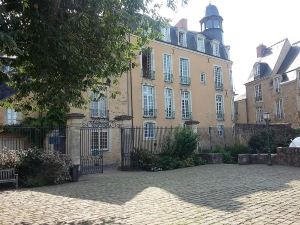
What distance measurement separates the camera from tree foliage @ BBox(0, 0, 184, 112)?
Result: 7375mm

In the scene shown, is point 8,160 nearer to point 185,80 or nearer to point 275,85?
point 185,80

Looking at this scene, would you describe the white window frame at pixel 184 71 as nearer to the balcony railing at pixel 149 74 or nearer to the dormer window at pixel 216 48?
the balcony railing at pixel 149 74

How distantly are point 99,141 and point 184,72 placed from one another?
11.6 meters

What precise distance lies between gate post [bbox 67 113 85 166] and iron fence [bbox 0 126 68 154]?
22cm

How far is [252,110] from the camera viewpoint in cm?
4466

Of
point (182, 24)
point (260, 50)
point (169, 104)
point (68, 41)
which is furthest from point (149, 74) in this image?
point (68, 41)

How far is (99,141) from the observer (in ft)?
81.5

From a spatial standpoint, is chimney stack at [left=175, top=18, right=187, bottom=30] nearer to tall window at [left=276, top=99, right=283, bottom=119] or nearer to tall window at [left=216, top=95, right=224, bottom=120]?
tall window at [left=216, top=95, right=224, bottom=120]

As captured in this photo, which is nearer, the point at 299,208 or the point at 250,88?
the point at 299,208

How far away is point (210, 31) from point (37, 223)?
37.7 meters

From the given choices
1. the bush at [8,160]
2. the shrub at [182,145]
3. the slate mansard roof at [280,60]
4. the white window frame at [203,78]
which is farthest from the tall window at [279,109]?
the bush at [8,160]

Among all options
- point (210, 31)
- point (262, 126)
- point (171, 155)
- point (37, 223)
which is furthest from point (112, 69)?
point (210, 31)

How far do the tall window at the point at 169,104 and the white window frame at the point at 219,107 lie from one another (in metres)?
5.96

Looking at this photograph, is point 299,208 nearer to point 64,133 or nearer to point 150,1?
point 150,1
